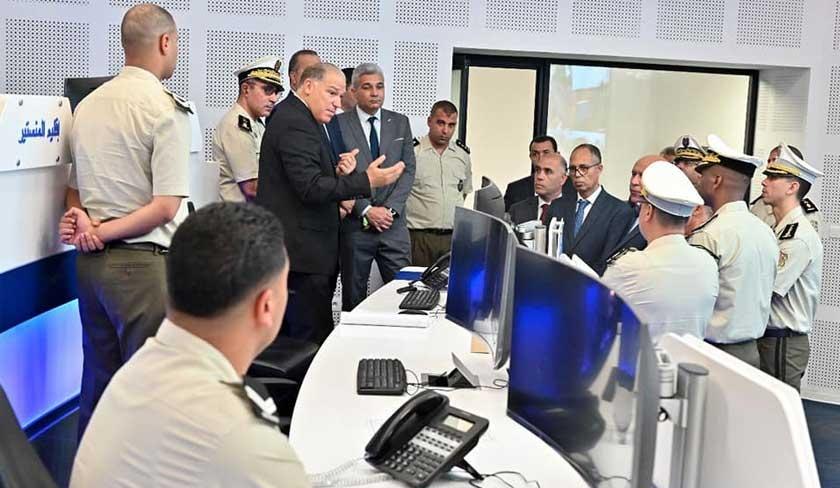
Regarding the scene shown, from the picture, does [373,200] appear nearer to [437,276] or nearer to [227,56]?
[437,276]

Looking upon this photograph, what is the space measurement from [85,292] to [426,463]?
5.80 ft

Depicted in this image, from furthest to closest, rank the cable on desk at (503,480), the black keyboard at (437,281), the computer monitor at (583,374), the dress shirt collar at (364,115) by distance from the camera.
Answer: the dress shirt collar at (364,115) → the black keyboard at (437,281) → the cable on desk at (503,480) → the computer monitor at (583,374)

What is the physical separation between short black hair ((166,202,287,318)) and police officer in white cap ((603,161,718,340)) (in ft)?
5.31

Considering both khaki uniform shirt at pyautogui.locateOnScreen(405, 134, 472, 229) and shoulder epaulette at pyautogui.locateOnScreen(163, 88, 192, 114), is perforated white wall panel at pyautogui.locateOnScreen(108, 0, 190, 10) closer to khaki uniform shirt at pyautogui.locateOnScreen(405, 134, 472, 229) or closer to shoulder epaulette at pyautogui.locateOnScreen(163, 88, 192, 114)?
khaki uniform shirt at pyautogui.locateOnScreen(405, 134, 472, 229)

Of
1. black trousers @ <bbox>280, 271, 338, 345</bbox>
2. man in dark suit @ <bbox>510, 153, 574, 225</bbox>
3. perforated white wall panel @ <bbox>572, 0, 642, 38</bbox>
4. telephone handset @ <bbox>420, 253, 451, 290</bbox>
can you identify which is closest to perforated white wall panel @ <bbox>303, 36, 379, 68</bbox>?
perforated white wall panel @ <bbox>572, 0, 642, 38</bbox>

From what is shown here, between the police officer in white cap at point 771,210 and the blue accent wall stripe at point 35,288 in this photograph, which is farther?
the police officer in white cap at point 771,210

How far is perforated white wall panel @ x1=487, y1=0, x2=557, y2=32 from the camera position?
572 centimetres

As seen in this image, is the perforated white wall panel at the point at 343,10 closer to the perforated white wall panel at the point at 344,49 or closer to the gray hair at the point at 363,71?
the perforated white wall panel at the point at 344,49

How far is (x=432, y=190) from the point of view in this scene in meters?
5.59

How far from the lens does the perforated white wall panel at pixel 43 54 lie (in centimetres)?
535

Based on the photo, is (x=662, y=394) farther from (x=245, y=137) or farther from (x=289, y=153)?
(x=245, y=137)

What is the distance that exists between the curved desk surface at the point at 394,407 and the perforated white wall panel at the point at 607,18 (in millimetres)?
3188

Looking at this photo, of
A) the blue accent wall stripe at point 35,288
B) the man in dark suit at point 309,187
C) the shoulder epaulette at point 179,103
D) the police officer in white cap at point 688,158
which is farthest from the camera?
the police officer in white cap at point 688,158

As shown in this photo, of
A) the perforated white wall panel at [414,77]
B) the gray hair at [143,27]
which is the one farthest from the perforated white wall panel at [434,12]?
the gray hair at [143,27]
